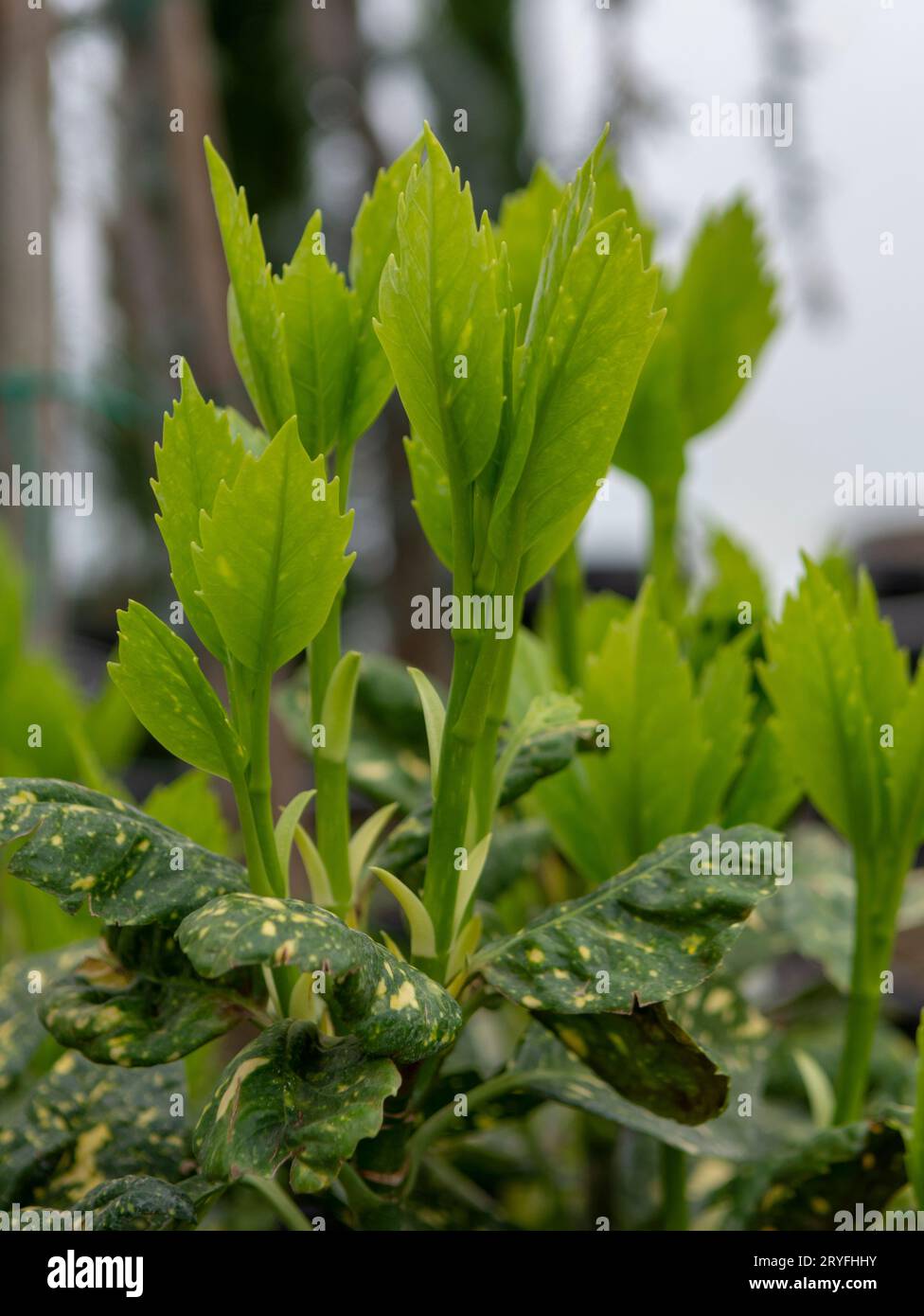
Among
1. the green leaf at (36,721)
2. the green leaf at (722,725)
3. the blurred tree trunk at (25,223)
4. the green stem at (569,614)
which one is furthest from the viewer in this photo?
the blurred tree trunk at (25,223)

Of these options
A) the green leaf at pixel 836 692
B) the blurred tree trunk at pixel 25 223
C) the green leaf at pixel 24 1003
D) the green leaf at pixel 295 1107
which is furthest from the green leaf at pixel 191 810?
the blurred tree trunk at pixel 25 223

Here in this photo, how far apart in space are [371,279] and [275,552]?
143mm

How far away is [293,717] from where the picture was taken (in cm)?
67

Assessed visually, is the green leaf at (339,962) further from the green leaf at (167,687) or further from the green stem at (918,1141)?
the green stem at (918,1141)

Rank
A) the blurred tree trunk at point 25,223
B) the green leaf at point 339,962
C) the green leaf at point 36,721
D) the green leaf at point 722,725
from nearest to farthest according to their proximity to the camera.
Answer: the green leaf at point 339,962, the green leaf at point 722,725, the green leaf at point 36,721, the blurred tree trunk at point 25,223

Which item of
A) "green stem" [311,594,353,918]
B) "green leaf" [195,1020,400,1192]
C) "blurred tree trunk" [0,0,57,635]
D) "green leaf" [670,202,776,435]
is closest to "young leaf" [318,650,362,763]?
"green stem" [311,594,353,918]

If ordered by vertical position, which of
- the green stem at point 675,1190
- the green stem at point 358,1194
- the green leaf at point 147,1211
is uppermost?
the green leaf at point 147,1211

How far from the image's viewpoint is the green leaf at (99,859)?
377 millimetres

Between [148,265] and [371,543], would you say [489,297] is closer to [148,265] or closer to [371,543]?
[148,265]

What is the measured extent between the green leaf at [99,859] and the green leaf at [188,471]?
8 centimetres

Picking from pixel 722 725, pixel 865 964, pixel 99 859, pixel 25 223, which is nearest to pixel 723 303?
pixel 722 725

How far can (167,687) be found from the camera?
398 millimetres
